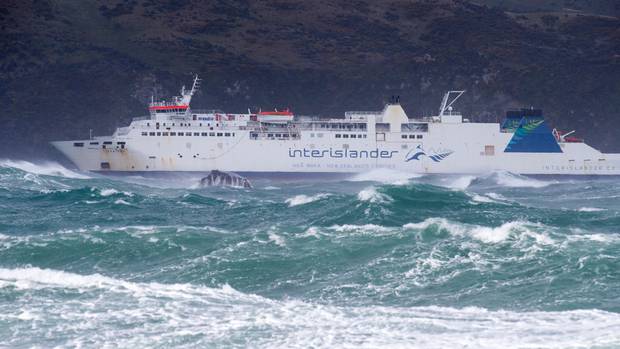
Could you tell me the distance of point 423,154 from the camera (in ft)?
220

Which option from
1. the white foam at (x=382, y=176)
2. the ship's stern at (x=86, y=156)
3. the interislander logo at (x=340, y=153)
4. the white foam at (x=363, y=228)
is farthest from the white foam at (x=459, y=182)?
the white foam at (x=363, y=228)

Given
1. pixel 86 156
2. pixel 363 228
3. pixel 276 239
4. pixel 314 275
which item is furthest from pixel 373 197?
pixel 86 156

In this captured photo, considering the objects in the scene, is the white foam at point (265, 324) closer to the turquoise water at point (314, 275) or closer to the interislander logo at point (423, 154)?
the turquoise water at point (314, 275)

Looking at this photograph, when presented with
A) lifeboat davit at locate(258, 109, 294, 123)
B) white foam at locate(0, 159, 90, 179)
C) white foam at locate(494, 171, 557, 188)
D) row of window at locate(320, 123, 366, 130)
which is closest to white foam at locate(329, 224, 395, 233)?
white foam at locate(494, 171, 557, 188)

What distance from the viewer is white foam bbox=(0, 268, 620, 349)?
20016mm

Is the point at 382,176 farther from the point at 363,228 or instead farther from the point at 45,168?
the point at 363,228

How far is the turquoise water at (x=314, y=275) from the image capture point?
67.7 ft

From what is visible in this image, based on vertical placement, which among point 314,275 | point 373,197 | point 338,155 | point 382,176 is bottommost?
point 314,275

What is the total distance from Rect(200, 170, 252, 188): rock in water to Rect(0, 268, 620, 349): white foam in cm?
3203

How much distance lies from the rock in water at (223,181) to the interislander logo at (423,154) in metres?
13.3

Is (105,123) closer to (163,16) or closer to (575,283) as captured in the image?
(163,16)

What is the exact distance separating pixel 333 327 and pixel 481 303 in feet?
12.2

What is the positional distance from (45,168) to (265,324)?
47791 millimetres

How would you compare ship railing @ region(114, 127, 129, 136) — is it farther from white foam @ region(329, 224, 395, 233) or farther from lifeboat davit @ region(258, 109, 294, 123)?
white foam @ region(329, 224, 395, 233)
